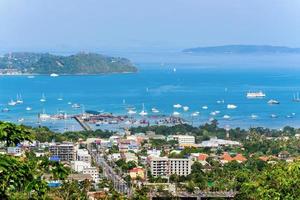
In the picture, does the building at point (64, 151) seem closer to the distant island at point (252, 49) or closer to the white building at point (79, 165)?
the white building at point (79, 165)

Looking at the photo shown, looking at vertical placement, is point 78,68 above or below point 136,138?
above

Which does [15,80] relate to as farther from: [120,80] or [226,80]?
[226,80]

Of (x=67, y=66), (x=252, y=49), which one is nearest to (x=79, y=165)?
(x=67, y=66)

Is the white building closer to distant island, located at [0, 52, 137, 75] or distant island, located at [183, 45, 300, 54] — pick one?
distant island, located at [0, 52, 137, 75]

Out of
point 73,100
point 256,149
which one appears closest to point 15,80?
point 73,100

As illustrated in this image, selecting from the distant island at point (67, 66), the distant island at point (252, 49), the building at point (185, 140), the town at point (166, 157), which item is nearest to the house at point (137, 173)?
the town at point (166, 157)

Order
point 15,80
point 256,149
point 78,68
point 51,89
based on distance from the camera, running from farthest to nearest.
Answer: point 78,68
point 15,80
point 51,89
point 256,149
